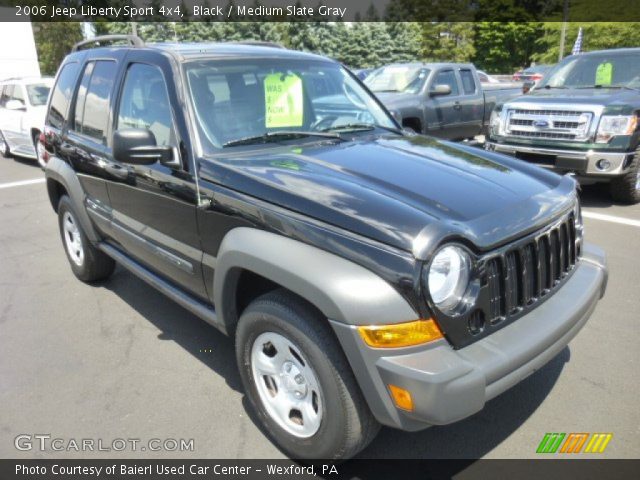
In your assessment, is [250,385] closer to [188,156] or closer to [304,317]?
[304,317]

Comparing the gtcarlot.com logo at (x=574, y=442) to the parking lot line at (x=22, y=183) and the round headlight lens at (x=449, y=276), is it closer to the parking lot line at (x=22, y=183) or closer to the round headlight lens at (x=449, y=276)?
the round headlight lens at (x=449, y=276)

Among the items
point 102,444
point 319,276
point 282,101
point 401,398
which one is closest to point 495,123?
point 282,101

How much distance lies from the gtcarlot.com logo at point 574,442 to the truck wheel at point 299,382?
1.00m

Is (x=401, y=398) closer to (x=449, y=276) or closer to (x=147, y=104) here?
(x=449, y=276)

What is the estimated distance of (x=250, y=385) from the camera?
269 centimetres

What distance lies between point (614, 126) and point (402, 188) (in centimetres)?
519

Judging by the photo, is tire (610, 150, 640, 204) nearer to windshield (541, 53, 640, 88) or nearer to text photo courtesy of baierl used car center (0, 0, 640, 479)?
windshield (541, 53, 640, 88)

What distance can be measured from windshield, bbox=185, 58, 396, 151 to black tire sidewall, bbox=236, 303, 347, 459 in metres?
1.02

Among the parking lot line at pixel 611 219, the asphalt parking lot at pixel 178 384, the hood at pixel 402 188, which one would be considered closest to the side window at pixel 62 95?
the asphalt parking lot at pixel 178 384

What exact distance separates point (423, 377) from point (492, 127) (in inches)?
253

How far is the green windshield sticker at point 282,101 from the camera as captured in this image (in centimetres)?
311

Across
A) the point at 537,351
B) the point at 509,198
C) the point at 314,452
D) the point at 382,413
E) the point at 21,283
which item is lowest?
the point at 21,283

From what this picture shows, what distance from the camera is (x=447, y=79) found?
10094mm

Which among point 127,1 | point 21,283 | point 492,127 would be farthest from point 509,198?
point 127,1
